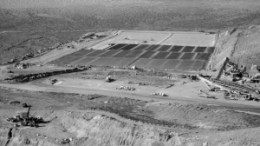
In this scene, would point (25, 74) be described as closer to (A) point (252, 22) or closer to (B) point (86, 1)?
(A) point (252, 22)

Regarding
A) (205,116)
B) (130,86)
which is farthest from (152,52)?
(205,116)

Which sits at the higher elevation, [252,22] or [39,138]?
[252,22]

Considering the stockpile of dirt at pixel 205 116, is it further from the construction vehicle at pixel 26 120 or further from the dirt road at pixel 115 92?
the construction vehicle at pixel 26 120

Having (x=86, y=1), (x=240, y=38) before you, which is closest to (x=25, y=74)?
(x=240, y=38)

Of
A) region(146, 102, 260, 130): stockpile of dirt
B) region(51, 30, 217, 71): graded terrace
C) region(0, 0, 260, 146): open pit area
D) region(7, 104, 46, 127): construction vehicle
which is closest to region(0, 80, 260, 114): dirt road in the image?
region(0, 0, 260, 146): open pit area

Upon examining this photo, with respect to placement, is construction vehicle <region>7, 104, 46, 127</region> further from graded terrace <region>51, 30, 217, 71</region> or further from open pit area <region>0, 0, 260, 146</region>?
graded terrace <region>51, 30, 217, 71</region>
